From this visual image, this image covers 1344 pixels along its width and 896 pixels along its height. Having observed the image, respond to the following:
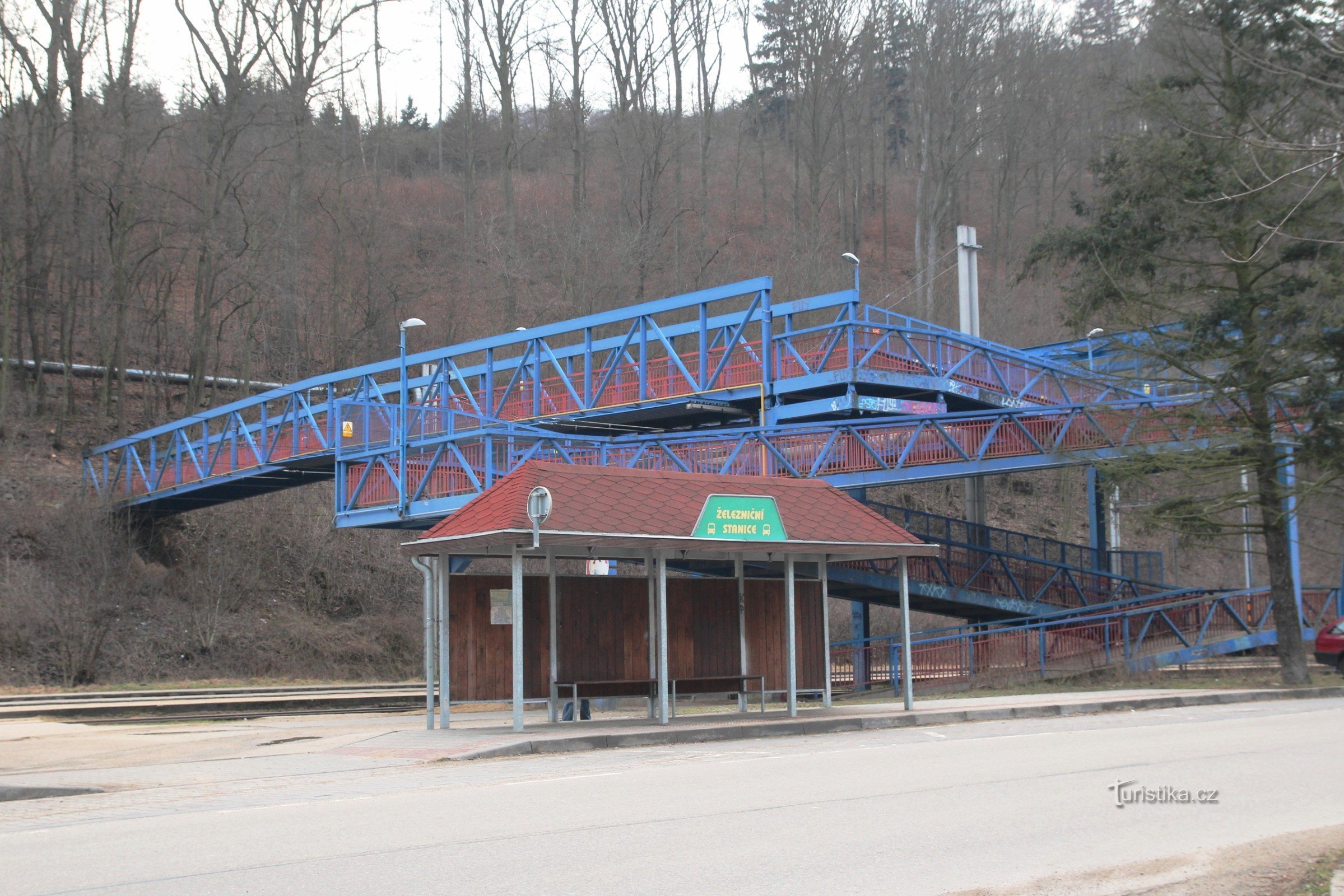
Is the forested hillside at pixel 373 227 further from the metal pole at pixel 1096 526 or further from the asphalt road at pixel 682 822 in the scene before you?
the asphalt road at pixel 682 822

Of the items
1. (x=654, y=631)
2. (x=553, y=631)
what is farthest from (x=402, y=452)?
(x=553, y=631)

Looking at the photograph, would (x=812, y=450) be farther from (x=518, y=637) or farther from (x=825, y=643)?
(x=518, y=637)

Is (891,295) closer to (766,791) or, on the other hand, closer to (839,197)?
(839,197)

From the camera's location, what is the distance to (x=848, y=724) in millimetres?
17562

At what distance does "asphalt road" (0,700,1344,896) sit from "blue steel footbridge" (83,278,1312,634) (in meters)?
16.4

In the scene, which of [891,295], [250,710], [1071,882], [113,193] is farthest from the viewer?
[891,295]

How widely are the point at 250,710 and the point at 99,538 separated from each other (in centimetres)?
1475

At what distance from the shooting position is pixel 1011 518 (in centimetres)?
5634

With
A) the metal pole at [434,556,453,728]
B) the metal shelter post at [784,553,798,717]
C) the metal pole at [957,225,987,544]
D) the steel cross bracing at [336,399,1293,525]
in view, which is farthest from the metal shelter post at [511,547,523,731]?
the metal pole at [957,225,987,544]

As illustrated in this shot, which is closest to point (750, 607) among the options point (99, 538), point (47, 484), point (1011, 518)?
point (99, 538)

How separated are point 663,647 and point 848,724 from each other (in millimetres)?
3074

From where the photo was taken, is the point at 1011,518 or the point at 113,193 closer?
the point at 113,193

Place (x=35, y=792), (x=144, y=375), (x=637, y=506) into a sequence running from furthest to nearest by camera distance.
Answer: (x=144, y=375)
(x=637, y=506)
(x=35, y=792)

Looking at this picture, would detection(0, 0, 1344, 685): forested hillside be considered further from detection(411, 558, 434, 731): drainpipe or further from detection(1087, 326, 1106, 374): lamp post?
detection(411, 558, 434, 731): drainpipe
